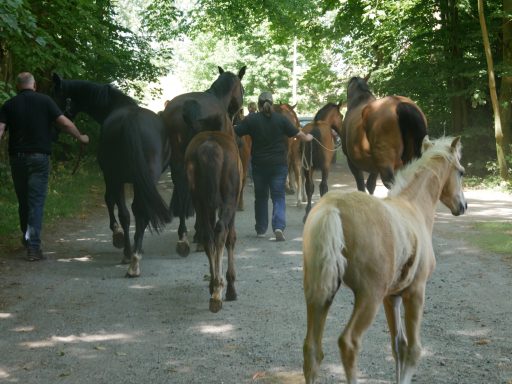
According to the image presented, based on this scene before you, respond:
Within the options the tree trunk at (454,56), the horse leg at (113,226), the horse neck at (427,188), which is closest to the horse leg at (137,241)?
the horse leg at (113,226)

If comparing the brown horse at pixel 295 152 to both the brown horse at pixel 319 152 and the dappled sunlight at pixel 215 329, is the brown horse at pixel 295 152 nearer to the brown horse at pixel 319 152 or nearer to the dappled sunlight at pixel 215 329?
the brown horse at pixel 319 152

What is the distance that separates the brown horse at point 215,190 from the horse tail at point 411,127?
3.54 m

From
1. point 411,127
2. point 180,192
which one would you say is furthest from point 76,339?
point 411,127

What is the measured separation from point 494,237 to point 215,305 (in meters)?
5.83

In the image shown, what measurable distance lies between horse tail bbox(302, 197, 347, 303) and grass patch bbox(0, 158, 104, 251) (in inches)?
293

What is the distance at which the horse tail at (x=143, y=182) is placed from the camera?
8.62 meters

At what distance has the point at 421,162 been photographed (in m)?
5.00

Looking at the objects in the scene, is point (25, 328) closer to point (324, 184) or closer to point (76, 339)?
point (76, 339)

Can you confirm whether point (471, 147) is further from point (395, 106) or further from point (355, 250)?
point (355, 250)

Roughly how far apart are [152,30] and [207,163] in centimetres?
2298

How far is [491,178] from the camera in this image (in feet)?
62.3

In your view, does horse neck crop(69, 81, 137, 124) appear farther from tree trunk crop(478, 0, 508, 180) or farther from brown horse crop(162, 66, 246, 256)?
tree trunk crop(478, 0, 508, 180)

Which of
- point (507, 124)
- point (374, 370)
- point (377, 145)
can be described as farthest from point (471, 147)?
point (374, 370)

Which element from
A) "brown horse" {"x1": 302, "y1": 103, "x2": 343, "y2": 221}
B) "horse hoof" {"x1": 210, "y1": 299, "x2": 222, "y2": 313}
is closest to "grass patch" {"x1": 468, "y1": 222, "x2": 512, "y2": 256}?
"brown horse" {"x1": 302, "y1": 103, "x2": 343, "y2": 221}
